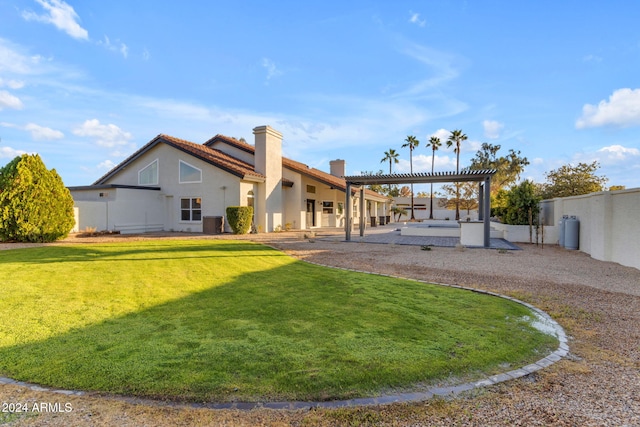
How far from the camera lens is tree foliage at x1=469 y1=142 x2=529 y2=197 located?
53.5 meters

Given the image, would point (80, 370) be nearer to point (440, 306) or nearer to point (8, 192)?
point (440, 306)

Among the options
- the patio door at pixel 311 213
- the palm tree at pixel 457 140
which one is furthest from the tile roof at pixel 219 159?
the palm tree at pixel 457 140

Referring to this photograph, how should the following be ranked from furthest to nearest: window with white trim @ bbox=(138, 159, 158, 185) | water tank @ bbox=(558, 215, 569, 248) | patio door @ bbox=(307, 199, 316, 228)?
patio door @ bbox=(307, 199, 316, 228)
window with white trim @ bbox=(138, 159, 158, 185)
water tank @ bbox=(558, 215, 569, 248)

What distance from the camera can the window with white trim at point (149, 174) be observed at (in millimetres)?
22188

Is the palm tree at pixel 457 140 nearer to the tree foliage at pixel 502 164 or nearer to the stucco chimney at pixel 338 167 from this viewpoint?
the tree foliage at pixel 502 164

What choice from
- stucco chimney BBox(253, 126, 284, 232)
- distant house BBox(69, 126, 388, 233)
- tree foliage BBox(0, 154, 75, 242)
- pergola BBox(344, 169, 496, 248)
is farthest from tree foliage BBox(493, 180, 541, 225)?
tree foliage BBox(0, 154, 75, 242)

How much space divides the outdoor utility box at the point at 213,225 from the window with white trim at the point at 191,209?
1303mm

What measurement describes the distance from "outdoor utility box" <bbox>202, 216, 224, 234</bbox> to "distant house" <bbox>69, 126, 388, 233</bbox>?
1.00 feet

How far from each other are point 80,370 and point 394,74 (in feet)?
55.4

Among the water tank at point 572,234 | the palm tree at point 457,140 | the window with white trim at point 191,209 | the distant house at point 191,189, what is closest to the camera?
the water tank at point 572,234

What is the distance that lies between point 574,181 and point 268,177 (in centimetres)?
2937

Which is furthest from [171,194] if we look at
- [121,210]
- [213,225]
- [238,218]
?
[238,218]

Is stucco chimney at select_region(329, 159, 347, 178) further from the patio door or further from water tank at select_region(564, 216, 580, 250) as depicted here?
water tank at select_region(564, 216, 580, 250)

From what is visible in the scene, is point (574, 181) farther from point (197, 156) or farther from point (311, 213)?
point (197, 156)
